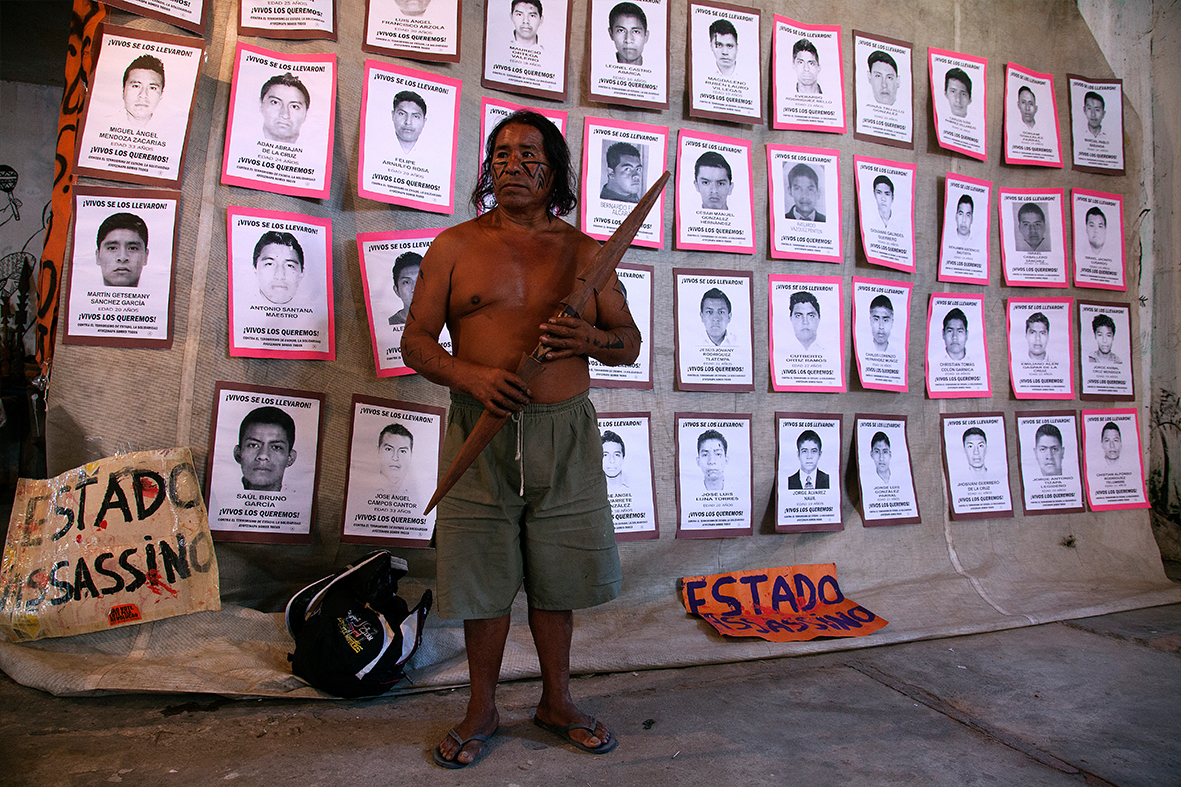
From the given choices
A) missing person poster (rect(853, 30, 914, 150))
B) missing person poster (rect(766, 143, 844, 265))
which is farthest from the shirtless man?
missing person poster (rect(853, 30, 914, 150))

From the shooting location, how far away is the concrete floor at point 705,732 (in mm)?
1864

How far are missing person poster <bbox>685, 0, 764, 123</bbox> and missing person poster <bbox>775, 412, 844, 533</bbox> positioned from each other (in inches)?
53.3

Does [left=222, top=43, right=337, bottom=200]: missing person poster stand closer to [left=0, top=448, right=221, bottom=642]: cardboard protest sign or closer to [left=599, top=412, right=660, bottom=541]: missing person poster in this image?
[left=0, top=448, right=221, bottom=642]: cardboard protest sign

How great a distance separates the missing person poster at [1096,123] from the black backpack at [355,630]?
153 inches

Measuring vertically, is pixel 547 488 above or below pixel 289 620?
above

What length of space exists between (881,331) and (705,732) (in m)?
2.09

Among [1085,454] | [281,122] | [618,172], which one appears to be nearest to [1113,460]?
[1085,454]

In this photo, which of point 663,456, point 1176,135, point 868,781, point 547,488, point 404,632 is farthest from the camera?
point 1176,135

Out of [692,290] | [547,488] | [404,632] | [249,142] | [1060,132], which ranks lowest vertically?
[404,632]

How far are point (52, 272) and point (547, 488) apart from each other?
2022 millimetres

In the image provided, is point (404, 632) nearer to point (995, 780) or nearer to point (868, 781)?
point (868, 781)

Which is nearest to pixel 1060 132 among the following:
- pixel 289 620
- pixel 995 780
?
pixel 995 780

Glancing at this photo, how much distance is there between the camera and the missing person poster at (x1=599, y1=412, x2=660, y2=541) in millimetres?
3045

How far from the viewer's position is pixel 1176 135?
13.5 feet
